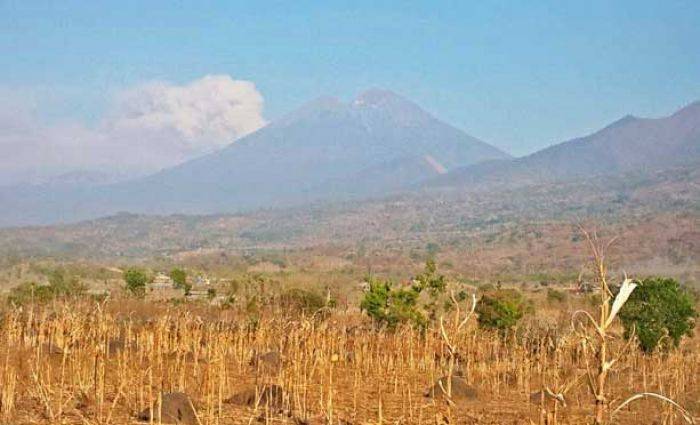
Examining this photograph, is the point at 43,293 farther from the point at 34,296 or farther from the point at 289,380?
the point at 289,380

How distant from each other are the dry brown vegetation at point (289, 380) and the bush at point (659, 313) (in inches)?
50.1

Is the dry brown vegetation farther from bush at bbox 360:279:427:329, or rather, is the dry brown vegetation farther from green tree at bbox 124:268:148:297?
green tree at bbox 124:268:148:297

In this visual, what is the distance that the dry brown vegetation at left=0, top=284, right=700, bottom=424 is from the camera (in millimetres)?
11938

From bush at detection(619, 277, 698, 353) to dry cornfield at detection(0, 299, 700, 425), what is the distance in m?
1.68

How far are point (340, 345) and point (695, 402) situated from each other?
6.71m

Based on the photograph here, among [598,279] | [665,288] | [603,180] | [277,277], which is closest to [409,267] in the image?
[277,277]

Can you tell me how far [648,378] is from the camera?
19.9 metres

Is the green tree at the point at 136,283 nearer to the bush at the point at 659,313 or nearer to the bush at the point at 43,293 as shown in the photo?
the bush at the point at 43,293

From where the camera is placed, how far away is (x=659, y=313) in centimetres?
2494

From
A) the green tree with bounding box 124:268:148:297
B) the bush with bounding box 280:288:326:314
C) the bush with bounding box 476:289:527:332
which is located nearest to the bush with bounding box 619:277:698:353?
the bush with bounding box 476:289:527:332

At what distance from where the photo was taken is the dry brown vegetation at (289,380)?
11.9 metres

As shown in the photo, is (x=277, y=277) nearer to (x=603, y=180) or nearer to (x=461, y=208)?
(x=461, y=208)

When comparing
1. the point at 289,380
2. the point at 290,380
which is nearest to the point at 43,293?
the point at 290,380

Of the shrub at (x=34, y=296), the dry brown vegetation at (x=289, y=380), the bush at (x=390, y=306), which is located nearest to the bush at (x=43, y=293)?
the shrub at (x=34, y=296)
